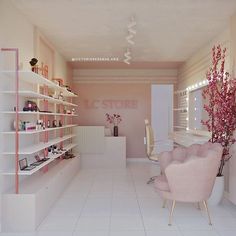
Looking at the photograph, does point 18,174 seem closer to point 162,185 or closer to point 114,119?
point 162,185

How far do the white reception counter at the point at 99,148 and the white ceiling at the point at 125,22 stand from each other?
2099 mm

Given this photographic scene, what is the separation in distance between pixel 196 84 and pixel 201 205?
2819 millimetres

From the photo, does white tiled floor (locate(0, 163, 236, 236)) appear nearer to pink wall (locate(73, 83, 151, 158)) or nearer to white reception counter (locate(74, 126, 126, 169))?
white reception counter (locate(74, 126, 126, 169))

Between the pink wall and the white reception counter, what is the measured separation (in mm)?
1025

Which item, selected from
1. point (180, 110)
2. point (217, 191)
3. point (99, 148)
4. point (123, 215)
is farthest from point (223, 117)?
point (99, 148)

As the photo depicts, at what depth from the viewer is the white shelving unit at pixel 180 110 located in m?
7.04

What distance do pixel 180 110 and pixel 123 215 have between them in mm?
4432

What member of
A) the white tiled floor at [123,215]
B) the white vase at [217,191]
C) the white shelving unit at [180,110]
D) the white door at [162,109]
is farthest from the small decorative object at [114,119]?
the white vase at [217,191]

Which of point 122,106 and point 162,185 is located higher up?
point 122,106

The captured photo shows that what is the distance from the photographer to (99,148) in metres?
7.35

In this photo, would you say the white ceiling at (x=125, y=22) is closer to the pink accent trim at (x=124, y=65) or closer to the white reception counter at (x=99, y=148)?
the pink accent trim at (x=124, y=65)

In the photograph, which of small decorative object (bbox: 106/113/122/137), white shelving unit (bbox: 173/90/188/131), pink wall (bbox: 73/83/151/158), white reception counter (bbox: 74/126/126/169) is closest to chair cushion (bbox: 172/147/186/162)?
white shelving unit (bbox: 173/90/188/131)

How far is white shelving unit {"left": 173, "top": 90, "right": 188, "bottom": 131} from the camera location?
7044 millimetres

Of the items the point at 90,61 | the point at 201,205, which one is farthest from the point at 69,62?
the point at 201,205
